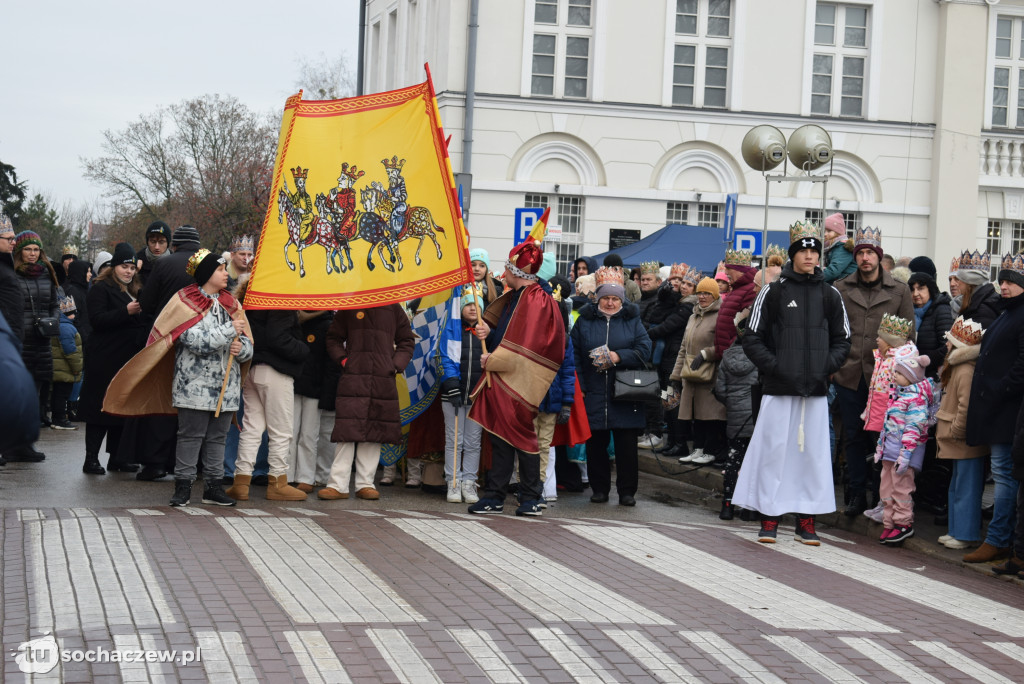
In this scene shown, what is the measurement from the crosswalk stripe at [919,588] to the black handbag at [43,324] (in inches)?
319

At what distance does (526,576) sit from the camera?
8039 millimetres

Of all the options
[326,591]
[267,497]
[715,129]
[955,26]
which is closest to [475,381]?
[267,497]

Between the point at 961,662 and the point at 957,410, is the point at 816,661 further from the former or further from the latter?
the point at 957,410

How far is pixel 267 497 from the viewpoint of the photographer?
10.9 meters

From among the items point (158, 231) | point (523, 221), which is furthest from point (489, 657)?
point (523, 221)

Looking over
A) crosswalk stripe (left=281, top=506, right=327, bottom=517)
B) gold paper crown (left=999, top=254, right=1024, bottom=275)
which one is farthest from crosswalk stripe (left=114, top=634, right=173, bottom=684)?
gold paper crown (left=999, top=254, right=1024, bottom=275)

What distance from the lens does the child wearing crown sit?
410 inches

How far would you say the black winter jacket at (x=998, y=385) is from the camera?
31.7 feet

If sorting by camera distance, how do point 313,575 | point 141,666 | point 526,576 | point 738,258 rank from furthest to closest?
point 738,258
point 526,576
point 313,575
point 141,666

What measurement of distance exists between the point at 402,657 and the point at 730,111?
26362mm

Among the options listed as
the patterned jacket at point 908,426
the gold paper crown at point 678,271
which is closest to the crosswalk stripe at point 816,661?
the patterned jacket at point 908,426

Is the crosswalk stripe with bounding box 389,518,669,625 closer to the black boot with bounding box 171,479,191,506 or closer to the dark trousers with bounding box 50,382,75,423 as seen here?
the black boot with bounding box 171,479,191,506

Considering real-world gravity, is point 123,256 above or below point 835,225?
below

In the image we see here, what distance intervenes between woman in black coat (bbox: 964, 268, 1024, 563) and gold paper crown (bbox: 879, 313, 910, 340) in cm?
89
